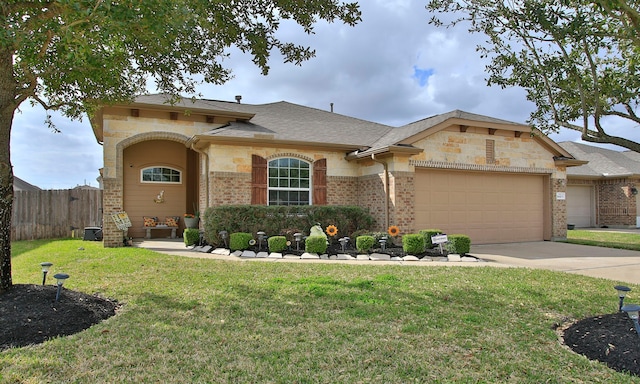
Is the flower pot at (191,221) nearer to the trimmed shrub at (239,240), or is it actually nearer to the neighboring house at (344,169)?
the neighboring house at (344,169)

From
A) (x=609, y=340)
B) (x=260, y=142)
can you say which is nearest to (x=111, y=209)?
(x=260, y=142)

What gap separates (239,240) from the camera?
34.1 ft

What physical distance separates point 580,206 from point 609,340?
2075 cm

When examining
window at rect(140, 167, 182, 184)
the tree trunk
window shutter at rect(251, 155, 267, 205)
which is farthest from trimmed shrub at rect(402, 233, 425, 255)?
window at rect(140, 167, 182, 184)

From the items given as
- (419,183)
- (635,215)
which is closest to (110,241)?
(419,183)

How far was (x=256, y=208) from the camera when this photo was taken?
11148 millimetres

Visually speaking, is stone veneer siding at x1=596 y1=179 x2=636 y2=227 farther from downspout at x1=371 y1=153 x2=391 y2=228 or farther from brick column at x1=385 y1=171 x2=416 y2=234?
downspout at x1=371 y1=153 x2=391 y2=228

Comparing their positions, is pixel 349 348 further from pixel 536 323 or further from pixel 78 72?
pixel 78 72

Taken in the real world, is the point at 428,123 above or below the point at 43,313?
above

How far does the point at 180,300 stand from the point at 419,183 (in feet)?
27.7

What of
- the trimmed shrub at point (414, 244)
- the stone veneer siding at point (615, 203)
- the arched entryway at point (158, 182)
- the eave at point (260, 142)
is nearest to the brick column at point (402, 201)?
the trimmed shrub at point (414, 244)

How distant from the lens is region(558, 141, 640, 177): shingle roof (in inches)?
822

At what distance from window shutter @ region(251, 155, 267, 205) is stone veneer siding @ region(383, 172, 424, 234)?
3.74 m

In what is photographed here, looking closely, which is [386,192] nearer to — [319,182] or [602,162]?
[319,182]
